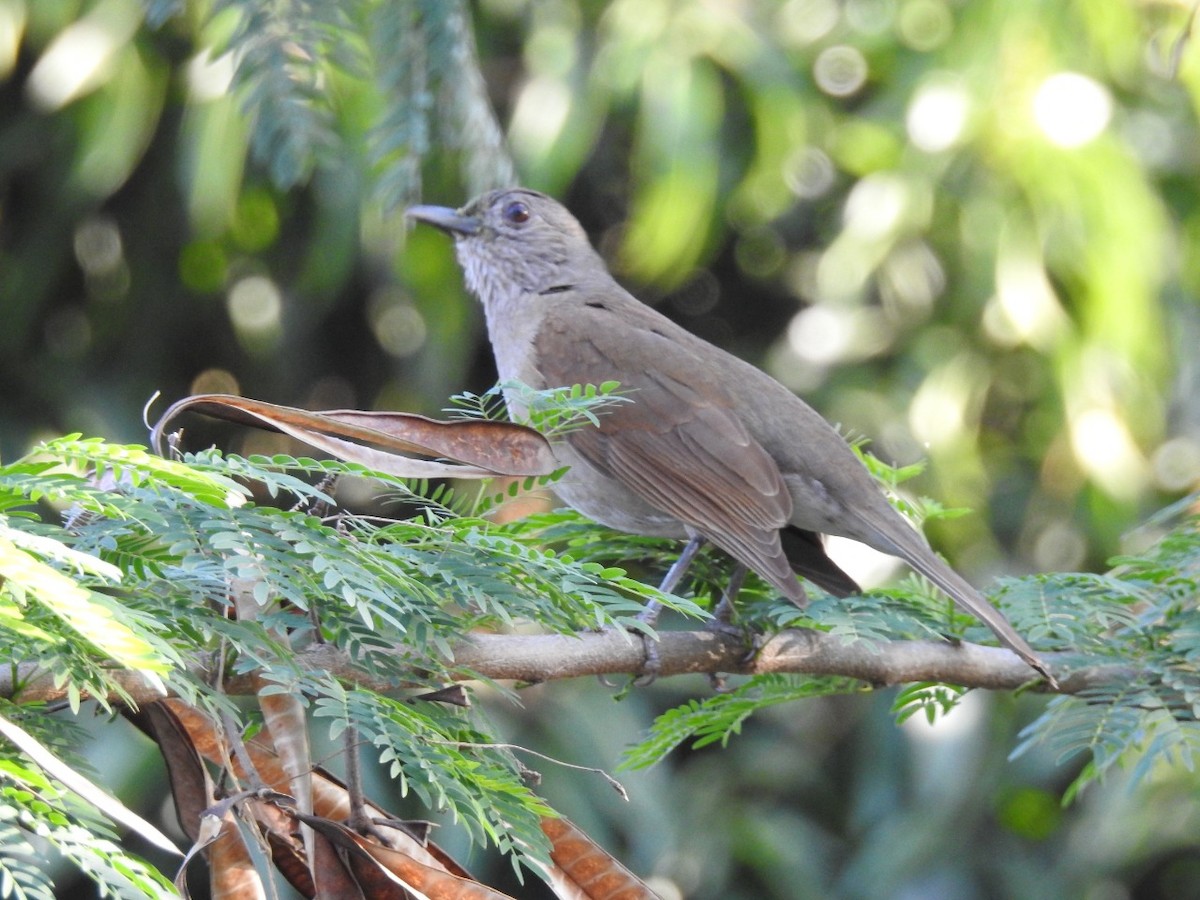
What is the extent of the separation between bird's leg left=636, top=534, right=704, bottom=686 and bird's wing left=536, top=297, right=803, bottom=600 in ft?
0.21

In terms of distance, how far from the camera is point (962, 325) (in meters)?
5.58

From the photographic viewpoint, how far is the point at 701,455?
11.9 ft

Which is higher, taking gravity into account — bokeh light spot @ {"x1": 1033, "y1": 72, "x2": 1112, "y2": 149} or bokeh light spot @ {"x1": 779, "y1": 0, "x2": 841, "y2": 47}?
bokeh light spot @ {"x1": 779, "y1": 0, "x2": 841, "y2": 47}

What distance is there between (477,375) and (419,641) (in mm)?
4512

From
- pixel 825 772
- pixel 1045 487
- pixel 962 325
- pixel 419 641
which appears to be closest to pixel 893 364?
pixel 962 325

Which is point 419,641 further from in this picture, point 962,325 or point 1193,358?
point 1193,358

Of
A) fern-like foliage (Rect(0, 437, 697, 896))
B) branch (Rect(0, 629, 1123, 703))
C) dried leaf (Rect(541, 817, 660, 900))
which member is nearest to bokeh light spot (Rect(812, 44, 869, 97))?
branch (Rect(0, 629, 1123, 703))

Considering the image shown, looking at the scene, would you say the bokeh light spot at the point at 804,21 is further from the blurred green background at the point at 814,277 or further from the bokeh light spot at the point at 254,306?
the bokeh light spot at the point at 254,306

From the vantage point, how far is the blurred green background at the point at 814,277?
5074 mm

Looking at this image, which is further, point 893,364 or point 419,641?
point 893,364

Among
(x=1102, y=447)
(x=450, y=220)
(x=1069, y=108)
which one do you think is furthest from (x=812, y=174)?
(x=450, y=220)

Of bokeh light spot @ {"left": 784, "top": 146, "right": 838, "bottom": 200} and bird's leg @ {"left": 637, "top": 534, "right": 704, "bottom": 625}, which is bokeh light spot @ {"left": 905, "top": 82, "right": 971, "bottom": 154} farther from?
bird's leg @ {"left": 637, "top": 534, "right": 704, "bottom": 625}

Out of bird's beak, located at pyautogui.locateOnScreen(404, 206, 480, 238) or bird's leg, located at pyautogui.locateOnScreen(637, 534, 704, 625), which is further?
bird's beak, located at pyautogui.locateOnScreen(404, 206, 480, 238)

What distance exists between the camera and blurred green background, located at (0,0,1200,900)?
5.07 meters
